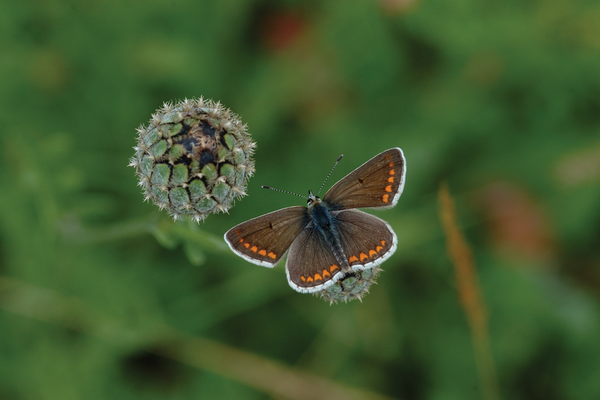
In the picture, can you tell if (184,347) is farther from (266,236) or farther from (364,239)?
(364,239)

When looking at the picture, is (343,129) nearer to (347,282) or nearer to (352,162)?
(352,162)

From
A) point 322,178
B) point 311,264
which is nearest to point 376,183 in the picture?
point 311,264

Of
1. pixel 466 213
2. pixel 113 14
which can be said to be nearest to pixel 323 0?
pixel 113 14

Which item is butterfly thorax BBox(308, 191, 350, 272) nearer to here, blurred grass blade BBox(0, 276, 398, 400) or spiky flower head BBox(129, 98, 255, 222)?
spiky flower head BBox(129, 98, 255, 222)

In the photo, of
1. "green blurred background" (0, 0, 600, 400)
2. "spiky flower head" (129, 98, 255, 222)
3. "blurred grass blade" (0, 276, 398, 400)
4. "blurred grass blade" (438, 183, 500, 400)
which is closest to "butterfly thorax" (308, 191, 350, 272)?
"spiky flower head" (129, 98, 255, 222)

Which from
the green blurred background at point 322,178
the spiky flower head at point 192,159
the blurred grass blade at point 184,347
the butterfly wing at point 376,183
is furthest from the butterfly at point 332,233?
the blurred grass blade at point 184,347

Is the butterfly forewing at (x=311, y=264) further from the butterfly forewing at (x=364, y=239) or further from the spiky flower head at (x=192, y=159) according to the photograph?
the spiky flower head at (x=192, y=159)
